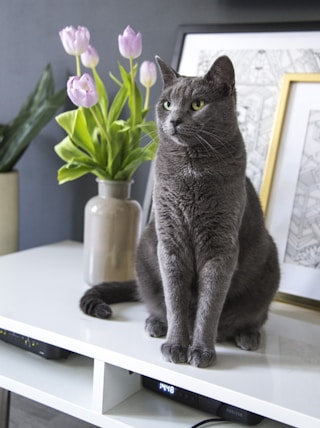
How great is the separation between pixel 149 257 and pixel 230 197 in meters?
0.23

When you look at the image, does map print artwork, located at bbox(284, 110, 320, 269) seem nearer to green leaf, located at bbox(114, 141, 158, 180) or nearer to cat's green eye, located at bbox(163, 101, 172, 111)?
green leaf, located at bbox(114, 141, 158, 180)

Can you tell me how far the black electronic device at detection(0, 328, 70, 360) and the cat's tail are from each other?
3.6 inches

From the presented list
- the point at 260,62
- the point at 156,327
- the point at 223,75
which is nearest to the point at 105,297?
the point at 156,327

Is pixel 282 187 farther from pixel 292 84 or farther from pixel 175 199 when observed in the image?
pixel 175 199

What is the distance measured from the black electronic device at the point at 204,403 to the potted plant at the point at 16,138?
75cm

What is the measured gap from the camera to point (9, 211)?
5.16 ft

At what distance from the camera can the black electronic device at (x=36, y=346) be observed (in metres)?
1.07

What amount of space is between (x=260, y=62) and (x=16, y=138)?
68cm

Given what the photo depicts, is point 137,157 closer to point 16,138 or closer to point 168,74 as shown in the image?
point 168,74

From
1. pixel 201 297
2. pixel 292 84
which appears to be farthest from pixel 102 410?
pixel 292 84

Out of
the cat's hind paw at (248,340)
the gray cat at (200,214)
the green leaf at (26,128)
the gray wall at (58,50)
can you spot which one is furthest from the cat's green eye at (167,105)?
the green leaf at (26,128)

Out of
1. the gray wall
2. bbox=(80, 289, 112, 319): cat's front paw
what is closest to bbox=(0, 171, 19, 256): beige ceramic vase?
the gray wall

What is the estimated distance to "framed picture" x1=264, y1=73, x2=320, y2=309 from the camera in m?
1.22

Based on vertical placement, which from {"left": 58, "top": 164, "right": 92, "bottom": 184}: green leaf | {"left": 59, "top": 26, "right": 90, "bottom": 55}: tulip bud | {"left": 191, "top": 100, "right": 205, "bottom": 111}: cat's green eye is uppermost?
{"left": 59, "top": 26, "right": 90, "bottom": 55}: tulip bud
